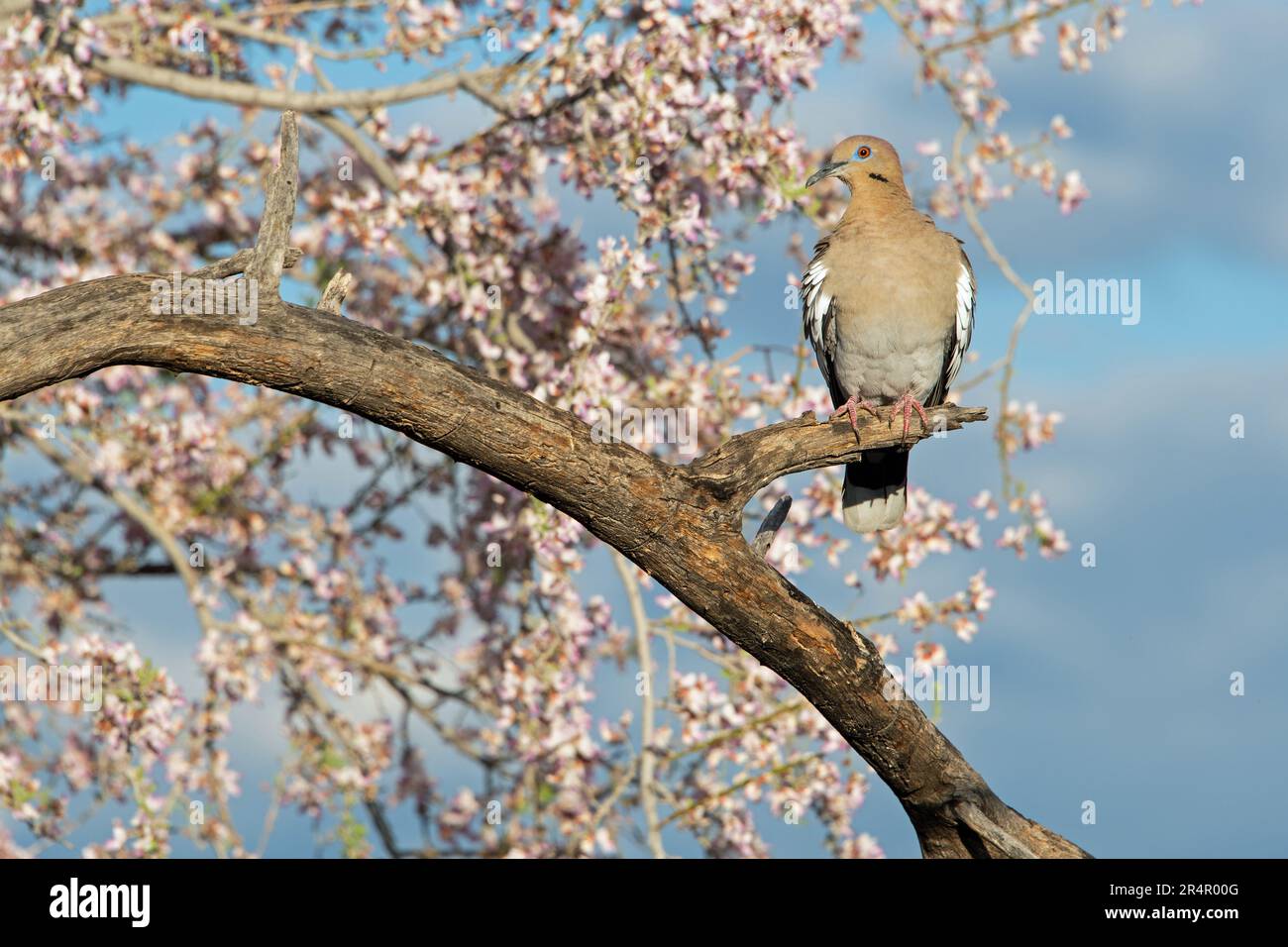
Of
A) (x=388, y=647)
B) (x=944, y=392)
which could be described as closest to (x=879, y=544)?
(x=944, y=392)

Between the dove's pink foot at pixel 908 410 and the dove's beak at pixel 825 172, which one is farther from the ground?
the dove's beak at pixel 825 172

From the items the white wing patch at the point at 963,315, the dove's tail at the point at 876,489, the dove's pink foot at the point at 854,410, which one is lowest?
the dove's tail at the point at 876,489

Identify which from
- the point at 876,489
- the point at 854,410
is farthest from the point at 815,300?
the point at 854,410

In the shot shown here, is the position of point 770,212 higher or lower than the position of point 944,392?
higher

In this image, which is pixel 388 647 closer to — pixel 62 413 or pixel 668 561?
pixel 62 413

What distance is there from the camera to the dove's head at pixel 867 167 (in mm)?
5910

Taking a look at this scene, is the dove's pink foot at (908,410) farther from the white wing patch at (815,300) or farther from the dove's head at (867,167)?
the dove's head at (867,167)

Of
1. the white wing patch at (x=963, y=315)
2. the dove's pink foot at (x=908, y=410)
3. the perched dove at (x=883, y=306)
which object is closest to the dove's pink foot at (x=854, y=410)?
the dove's pink foot at (x=908, y=410)

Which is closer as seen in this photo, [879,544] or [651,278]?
[651,278]

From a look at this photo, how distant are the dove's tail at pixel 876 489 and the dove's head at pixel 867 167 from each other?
1203 mm

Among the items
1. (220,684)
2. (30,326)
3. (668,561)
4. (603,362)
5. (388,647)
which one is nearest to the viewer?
(30,326)

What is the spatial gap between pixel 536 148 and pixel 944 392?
2.44 meters

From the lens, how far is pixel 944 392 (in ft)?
20.0

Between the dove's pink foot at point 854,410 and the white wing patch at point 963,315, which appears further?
the white wing patch at point 963,315
